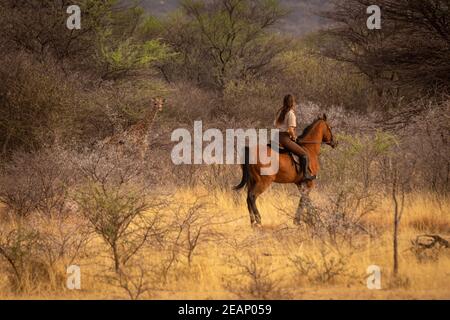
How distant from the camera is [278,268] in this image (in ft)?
26.9

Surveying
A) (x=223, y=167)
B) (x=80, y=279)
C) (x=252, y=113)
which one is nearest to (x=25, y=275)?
(x=80, y=279)

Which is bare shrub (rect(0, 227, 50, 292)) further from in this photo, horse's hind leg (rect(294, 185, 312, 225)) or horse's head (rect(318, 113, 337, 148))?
horse's head (rect(318, 113, 337, 148))

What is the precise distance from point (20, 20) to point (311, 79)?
12.3m

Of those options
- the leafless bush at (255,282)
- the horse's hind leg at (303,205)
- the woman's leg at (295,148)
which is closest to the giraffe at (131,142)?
the woman's leg at (295,148)

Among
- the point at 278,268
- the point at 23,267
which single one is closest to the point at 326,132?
the point at 278,268

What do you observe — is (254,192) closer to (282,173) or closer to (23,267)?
(282,173)

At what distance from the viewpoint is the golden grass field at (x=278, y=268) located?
7.54 meters

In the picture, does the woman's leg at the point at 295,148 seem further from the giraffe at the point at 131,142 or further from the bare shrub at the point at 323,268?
the giraffe at the point at 131,142

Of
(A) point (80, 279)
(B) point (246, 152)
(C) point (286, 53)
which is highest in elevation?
(C) point (286, 53)

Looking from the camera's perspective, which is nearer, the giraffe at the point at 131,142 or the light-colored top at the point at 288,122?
the light-colored top at the point at 288,122

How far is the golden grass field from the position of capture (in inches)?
297

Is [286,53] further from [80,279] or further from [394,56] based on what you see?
[80,279]

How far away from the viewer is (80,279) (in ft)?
26.5

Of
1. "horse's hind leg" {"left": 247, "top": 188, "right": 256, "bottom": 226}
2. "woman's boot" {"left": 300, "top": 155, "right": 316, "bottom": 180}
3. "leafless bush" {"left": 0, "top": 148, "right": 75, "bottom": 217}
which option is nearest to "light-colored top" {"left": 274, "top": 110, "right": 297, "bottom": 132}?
"woman's boot" {"left": 300, "top": 155, "right": 316, "bottom": 180}
